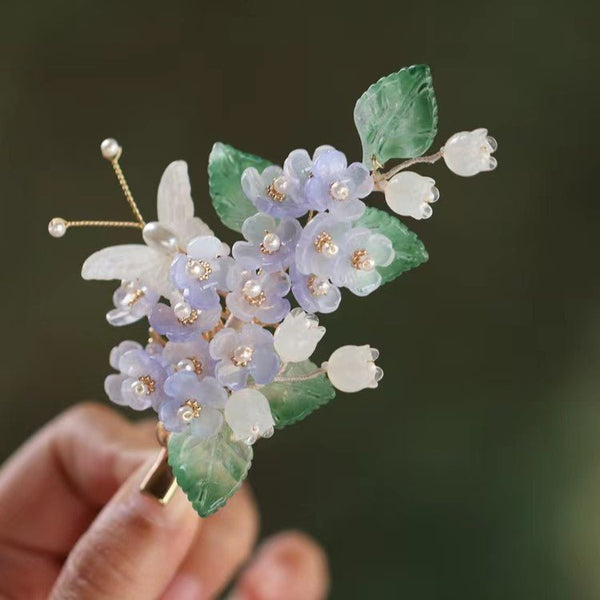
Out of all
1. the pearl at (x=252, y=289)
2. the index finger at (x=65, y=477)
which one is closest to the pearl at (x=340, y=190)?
the pearl at (x=252, y=289)

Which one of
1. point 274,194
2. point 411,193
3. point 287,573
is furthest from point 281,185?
point 287,573

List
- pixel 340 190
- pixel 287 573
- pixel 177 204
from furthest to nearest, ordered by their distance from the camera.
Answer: pixel 287 573, pixel 177 204, pixel 340 190

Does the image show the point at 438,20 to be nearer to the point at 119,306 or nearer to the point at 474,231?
the point at 474,231

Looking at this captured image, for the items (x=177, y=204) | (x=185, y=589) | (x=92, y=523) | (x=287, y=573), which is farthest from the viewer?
(x=287, y=573)

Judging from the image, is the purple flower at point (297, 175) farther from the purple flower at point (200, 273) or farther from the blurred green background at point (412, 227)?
the blurred green background at point (412, 227)

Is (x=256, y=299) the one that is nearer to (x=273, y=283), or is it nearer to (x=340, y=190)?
(x=273, y=283)

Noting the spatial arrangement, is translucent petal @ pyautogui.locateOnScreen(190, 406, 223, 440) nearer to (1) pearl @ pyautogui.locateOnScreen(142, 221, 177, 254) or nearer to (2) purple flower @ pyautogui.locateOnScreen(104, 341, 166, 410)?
(2) purple flower @ pyautogui.locateOnScreen(104, 341, 166, 410)
